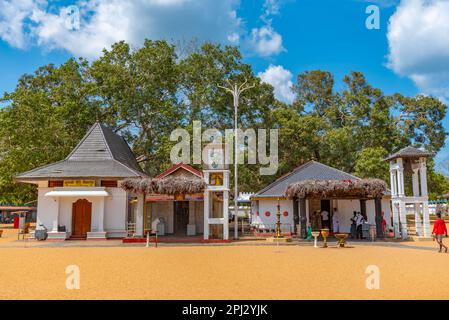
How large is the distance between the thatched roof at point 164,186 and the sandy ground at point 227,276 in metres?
5.28

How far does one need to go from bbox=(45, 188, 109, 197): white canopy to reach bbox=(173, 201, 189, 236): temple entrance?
581 centimetres

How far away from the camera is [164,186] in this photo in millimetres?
18500

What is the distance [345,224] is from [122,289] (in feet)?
60.1

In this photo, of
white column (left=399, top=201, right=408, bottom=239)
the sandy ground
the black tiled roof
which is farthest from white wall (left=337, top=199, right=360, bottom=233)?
the black tiled roof

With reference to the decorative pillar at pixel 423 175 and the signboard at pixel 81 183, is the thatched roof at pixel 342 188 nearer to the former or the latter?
the decorative pillar at pixel 423 175

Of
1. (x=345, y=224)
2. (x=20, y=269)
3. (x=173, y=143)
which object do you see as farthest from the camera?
(x=173, y=143)

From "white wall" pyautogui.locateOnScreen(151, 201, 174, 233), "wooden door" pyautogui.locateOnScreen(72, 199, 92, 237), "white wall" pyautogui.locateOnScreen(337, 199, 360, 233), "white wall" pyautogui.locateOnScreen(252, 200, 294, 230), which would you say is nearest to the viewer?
"wooden door" pyautogui.locateOnScreen(72, 199, 92, 237)

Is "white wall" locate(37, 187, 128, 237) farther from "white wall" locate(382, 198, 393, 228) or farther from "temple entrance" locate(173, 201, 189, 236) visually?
"white wall" locate(382, 198, 393, 228)

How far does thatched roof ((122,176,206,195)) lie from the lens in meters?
18.3

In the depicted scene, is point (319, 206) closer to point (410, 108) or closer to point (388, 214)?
point (388, 214)

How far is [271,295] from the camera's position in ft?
22.3

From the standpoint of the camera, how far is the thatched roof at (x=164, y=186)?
60.2ft
